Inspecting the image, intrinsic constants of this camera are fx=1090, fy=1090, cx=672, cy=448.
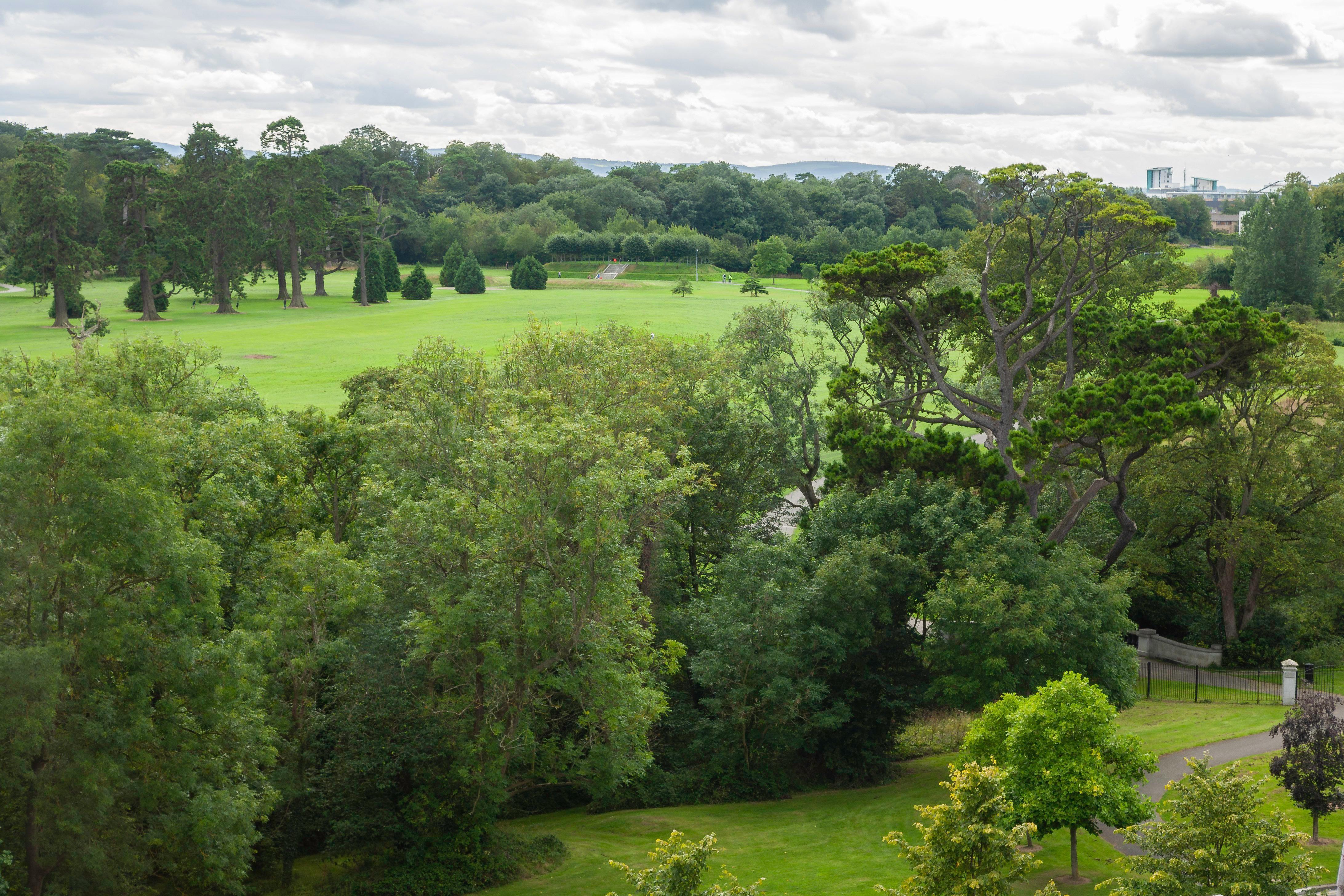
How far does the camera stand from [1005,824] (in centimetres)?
1817

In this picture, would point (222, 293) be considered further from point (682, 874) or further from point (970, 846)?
point (970, 846)

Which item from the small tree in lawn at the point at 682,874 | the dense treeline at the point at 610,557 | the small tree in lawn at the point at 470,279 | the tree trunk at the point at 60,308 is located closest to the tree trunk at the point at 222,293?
the tree trunk at the point at 60,308

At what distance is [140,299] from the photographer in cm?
7688

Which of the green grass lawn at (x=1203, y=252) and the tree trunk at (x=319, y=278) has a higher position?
the green grass lawn at (x=1203, y=252)

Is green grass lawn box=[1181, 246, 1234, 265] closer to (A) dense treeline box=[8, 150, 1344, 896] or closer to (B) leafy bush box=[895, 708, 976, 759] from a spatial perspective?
(A) dense treeline box=[8, 150, 1344, 896]

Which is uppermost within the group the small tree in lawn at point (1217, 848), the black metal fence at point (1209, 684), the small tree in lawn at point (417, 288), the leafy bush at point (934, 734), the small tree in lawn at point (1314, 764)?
the small tree in lawn at point (417, 288)

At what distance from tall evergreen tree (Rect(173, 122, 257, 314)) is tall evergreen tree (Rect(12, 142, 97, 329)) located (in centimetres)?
1226

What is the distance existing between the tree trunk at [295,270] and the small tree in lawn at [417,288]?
8873 millimetres

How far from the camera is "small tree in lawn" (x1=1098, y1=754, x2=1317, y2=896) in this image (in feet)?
42.7

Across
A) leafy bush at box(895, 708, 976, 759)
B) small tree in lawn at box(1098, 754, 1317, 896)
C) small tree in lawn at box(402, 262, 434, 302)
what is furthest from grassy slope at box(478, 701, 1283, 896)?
small tree in lawn at box(402, 262, 434, 302)

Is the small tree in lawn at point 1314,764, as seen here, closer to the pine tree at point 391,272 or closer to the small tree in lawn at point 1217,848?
the small tree in lawn at point 1217,848

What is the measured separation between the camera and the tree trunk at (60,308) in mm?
65062

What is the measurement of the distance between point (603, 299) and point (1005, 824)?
7835 cm

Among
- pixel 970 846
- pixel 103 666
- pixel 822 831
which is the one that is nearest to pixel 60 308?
pixel 103 666
